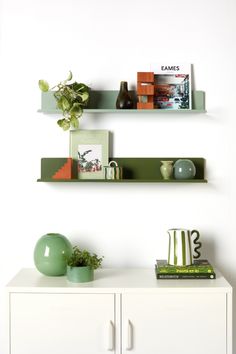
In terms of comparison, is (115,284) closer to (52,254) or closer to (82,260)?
(82,260)

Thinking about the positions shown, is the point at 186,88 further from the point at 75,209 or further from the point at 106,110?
the point at 75,209

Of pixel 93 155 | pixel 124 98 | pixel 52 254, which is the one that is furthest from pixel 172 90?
pixel 52 254

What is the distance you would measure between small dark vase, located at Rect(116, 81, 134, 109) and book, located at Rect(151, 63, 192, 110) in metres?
0.15

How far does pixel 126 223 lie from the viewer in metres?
3.25

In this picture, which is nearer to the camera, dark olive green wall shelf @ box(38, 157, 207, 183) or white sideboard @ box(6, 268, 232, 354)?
white sideboard @ box(6, 268, 232, 354)

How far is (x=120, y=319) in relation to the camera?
9.28 feet

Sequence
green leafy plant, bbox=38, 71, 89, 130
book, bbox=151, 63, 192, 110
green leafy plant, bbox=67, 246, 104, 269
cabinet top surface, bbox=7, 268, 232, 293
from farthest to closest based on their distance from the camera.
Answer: book, bbox=151, 63, 192, 110 → green leafy plant, bbox=38, 71, 89, 130 → green leafy plant, bbox=67, 246, 104, 269 → cabinet top surface, bbox=7, 268, 232, 293

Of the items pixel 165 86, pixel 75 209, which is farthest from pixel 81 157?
pixel 165 86

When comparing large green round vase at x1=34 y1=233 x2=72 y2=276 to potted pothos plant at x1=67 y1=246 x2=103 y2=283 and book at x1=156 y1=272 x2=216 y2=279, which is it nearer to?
potted pothos plant at x1=67 y1=246 x2=103 y2=283

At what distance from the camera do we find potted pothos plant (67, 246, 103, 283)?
2887 mm

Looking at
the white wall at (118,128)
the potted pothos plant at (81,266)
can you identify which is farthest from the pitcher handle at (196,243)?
the potted pothos plant at (81,266)

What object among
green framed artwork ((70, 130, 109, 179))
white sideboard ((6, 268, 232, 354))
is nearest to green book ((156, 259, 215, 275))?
white sideboard ((6, 268, 232, 354))

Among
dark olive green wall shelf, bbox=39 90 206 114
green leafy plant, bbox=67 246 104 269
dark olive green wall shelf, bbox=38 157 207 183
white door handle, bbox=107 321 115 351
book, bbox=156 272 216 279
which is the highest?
dark olive green wall shelf, bbox=39 90 206 114

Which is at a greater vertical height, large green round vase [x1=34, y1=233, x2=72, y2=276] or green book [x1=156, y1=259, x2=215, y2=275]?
large green round vase [x1=34, y1=233, x2=72, y2=276]
